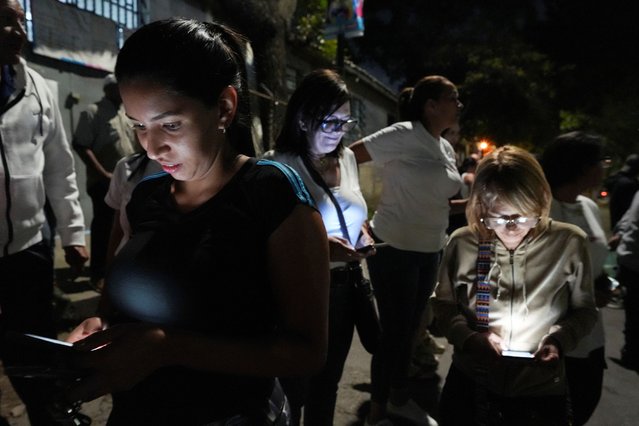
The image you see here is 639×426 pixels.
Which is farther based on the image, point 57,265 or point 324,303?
point 57,265

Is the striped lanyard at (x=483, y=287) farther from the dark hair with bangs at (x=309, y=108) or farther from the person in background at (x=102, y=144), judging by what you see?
the person in background at (x=102, y=144)

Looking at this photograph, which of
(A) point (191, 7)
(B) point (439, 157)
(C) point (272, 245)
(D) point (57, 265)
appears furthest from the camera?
(A) point (191, 7)

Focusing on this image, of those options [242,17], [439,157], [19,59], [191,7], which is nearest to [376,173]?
[191,7]

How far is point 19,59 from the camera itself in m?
2.25

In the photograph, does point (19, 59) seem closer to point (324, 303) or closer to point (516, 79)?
point (324, 303)

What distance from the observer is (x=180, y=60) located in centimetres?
116

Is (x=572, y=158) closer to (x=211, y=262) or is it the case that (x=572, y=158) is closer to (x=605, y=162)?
(x=605, y=162)

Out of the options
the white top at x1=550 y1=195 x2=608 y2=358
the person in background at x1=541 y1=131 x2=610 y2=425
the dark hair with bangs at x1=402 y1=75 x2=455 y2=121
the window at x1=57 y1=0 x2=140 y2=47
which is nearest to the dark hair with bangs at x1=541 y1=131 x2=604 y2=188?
the person in background at x1=541 y1=131 x2=610 y2=425

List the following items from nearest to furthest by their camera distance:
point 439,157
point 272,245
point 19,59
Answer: point 272,245 → point 19,59 → point 439,157

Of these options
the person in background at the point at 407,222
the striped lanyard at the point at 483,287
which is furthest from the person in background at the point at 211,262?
the person in background at the point at 407,222

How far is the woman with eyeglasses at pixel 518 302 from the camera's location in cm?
196

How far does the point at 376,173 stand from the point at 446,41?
13.9 m

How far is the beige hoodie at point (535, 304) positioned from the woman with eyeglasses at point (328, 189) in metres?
0.61

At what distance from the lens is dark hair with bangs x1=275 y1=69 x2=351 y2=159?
253 centimetres
